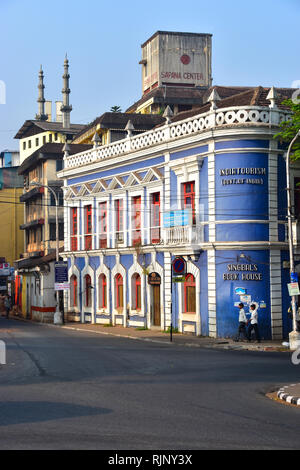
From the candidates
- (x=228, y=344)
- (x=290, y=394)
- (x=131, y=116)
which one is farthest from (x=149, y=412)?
(x=131, y=116)

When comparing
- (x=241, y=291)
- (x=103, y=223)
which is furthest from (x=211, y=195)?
(x=103, y=223)

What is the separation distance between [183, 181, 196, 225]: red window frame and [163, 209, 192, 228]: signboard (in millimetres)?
232

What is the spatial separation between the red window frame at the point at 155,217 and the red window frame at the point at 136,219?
119 centimetres

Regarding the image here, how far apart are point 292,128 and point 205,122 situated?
413 centimetres

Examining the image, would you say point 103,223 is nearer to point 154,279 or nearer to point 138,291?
point 138,291

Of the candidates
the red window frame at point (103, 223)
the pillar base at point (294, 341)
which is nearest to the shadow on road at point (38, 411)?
the pillar base at point (294, 341)

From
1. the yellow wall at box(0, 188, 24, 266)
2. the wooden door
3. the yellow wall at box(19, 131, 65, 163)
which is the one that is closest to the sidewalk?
the wooden door

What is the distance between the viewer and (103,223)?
41.2 meters

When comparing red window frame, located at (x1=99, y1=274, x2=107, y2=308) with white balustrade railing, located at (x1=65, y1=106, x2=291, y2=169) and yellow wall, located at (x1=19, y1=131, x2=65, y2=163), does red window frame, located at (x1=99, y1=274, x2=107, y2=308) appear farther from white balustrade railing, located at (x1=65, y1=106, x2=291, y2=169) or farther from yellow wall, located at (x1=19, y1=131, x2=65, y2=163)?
yellow wall, located at (x1=19, y1=131, x2=65, y2=163)

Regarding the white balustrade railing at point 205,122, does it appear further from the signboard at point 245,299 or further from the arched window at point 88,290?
the arched window at point 88,290

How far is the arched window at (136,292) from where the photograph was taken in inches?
1495

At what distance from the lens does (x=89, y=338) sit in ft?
104

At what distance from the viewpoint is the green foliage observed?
2865 centimetres

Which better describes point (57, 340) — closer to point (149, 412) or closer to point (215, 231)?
point (215, 231)
